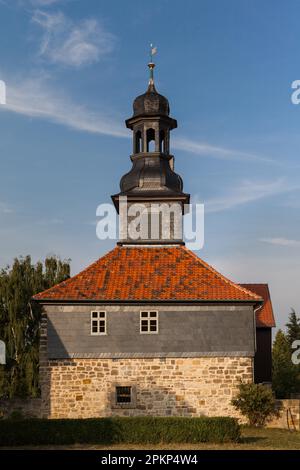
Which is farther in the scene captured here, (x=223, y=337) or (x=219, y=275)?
(x=219, y=275)

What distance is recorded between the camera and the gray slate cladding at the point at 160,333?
30562 millimetres

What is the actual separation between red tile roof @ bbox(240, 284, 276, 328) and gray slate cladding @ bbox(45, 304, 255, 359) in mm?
7748

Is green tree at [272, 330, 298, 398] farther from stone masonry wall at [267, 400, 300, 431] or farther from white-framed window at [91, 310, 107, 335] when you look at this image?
white-framed window at [91, 310, 107, 335]

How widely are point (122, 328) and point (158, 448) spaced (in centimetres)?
907

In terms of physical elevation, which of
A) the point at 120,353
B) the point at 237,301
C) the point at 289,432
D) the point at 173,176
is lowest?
the point at 289,432

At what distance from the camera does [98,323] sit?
31.0 m

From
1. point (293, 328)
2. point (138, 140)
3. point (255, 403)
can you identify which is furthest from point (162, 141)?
point (293, 328)

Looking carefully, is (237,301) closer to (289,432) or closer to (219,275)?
(219,275)

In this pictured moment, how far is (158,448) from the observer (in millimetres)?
22391

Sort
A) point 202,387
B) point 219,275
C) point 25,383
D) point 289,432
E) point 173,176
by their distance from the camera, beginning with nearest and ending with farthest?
1. point 289,432
2. point 202,387
3. point 219,275
4. point 173,176
5. point 25,383

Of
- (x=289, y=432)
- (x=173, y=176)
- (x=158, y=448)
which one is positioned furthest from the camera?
(x=173, y=176)

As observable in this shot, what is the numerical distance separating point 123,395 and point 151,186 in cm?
1037

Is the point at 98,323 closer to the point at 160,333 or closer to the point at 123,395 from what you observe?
the point at 160,333

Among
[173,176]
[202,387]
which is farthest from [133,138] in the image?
[202,387]
